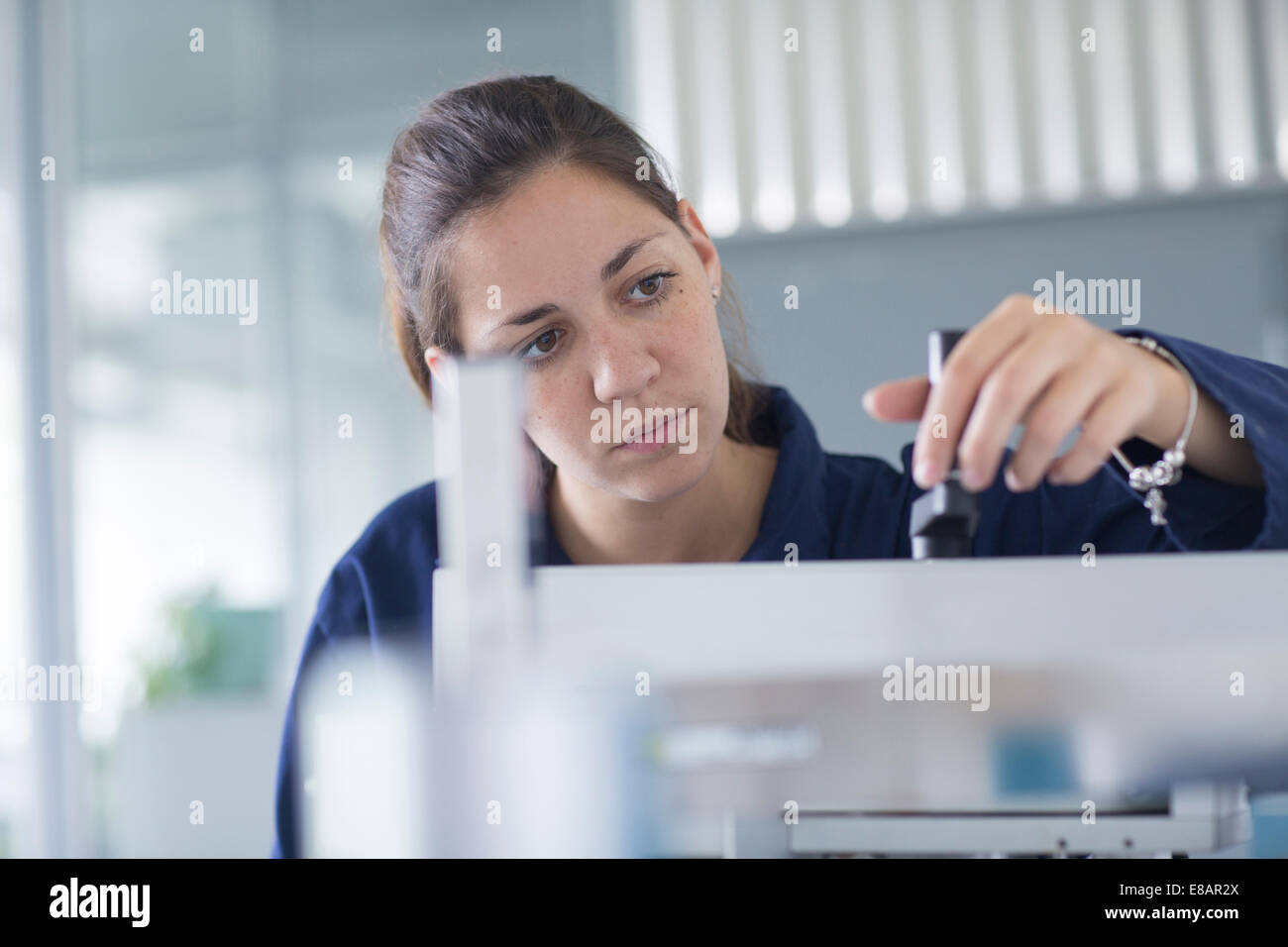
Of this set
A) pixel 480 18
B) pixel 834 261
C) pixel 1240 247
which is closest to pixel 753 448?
pixel 834 261

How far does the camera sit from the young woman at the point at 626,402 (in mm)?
735

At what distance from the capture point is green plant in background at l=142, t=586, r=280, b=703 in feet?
7.82

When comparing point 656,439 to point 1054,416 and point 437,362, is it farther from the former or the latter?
point 1054,416

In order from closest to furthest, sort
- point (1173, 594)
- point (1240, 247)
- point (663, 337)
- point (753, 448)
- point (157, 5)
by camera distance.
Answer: point (1173, 594), point (663, 337), point (753, 448), point (1240, 247), point (157, 5)

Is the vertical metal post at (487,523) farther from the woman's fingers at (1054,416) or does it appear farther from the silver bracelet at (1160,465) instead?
the silver bracelet at (1160,465)

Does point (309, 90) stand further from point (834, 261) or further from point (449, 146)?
point (449, 146)

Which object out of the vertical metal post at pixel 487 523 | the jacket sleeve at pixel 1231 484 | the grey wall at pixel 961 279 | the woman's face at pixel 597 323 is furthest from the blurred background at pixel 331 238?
the vertical metal post at pixel 487 523

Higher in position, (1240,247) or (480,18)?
(480,18)

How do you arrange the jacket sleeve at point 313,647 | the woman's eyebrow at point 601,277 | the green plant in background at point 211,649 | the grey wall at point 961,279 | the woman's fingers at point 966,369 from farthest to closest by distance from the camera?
the green plant in background at point 211,649 < the grey wall at point 961,279 < the jacket sleeve at point 313,647 < the woman's eyebrow at point 601,277 < the woman's fingers at point 966,369

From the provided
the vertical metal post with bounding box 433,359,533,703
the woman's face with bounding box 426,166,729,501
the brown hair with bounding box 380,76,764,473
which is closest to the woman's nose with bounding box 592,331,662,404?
the woman's face with bounding box 426,166,729,501
